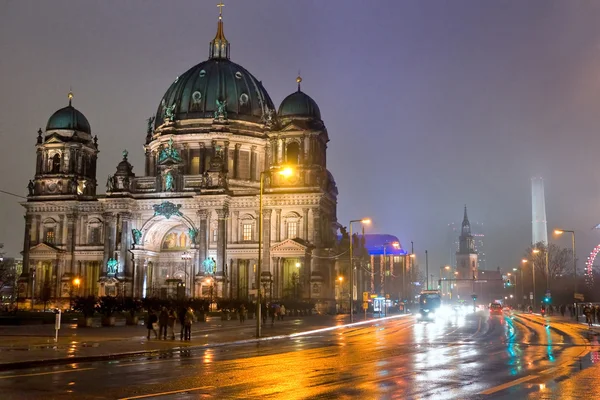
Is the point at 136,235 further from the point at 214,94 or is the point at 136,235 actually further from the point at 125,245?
the point at 214,94

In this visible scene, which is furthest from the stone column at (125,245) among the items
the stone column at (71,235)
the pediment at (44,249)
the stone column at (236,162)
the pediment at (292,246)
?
the pediment at (292,246)

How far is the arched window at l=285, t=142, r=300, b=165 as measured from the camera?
95.2 metres

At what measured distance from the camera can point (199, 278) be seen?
90.2 meters

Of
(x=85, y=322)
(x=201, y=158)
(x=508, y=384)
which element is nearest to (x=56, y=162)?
(x=201, y=158)

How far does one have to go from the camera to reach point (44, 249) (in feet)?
326

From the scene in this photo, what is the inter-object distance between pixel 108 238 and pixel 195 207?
12.2 metres

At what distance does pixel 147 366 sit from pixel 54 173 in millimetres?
84195

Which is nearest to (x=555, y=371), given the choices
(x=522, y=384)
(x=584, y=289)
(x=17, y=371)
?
(x=522, y=384)

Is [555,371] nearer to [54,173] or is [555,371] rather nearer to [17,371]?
[17,371]

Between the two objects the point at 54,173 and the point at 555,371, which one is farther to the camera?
the point at 54,173

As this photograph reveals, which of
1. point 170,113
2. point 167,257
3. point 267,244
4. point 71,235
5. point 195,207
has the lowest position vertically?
point 167,257

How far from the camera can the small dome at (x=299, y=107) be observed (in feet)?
318

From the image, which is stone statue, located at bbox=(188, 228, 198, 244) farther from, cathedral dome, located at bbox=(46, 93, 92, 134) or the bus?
the bus

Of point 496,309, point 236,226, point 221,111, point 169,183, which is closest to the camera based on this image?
point 236,226
